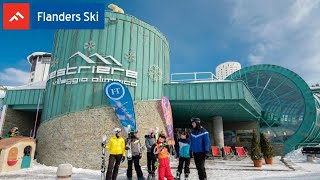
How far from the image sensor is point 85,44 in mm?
14977

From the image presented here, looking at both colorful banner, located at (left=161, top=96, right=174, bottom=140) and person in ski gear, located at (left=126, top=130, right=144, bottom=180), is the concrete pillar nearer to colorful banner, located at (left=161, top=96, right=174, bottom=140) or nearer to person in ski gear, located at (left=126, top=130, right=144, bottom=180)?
colorful banner, located at (left=161, top=96, right=174, bottom=140)

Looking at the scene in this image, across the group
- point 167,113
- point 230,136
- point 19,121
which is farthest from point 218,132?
point 19,121

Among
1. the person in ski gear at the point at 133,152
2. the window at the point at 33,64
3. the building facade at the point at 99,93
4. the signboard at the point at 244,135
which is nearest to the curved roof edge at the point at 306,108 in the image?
the signboard at the point at 244,135

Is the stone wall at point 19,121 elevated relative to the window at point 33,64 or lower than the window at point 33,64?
lower

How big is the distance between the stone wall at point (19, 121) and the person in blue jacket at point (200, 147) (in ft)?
56.4

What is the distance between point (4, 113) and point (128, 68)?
11.2 meters

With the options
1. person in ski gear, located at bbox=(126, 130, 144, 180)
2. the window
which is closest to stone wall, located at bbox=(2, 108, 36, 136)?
person in ski gear, located at bbox=(126, 130, 144, 180)

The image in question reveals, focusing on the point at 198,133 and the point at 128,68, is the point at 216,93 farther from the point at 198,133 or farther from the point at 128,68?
the point at 198,133

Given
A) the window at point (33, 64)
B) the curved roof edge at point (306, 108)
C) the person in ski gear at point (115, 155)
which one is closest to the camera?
the person in ski gear at point (115, 155)

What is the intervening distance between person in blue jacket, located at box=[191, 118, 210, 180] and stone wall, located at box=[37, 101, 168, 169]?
750 cm

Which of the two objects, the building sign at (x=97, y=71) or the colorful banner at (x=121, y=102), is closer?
the colorful banner at (x=121, y=102)

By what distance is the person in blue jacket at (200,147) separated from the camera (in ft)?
21.1

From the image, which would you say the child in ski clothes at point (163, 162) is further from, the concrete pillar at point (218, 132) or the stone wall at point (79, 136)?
the concrete pillar at point (218, 132)

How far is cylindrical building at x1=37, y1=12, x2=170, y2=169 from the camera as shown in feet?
44.3
